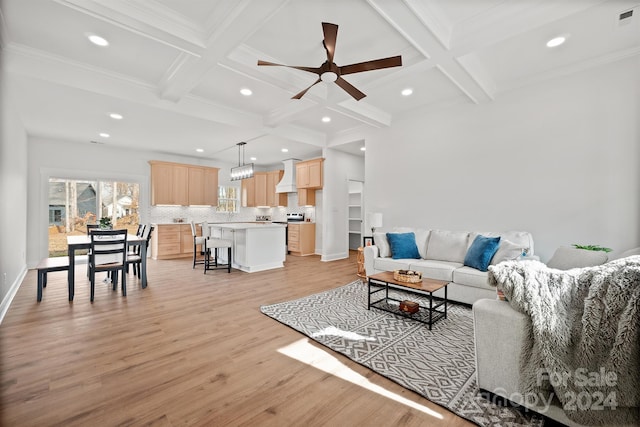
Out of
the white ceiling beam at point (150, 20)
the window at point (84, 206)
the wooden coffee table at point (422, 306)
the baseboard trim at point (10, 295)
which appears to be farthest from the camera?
the window at point (84, 206)

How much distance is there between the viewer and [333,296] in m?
3.95

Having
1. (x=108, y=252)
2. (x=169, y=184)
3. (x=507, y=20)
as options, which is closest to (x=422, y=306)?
(x=507, y=20)

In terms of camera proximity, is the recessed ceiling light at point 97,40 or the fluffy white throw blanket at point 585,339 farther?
the recessed ceiling light at point 97,40

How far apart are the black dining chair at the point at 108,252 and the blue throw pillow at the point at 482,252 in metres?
4.73

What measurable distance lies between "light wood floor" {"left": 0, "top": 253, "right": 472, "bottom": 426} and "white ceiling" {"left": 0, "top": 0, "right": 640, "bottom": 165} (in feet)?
9.56

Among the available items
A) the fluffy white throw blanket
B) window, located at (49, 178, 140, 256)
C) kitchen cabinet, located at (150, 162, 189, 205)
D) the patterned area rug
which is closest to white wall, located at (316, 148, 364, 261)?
the patterned area rug

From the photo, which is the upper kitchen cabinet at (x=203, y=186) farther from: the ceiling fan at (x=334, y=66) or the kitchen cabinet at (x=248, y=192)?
the ceiling fan at (x=334, y=66)

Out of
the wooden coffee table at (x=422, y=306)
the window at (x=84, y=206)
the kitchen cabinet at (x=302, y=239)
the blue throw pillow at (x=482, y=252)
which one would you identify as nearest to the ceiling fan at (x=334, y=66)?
the wooden coffee table at (x=422, y=306)

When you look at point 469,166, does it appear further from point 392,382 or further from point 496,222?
point 392,382

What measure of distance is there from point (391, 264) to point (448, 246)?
0.90 m

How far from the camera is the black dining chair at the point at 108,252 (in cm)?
375

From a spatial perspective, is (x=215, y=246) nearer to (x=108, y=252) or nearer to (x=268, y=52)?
(x=108, y=252)

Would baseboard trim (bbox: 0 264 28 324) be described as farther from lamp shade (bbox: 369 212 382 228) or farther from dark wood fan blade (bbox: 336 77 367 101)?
lamp shade (bbox: 369 212 382 228)

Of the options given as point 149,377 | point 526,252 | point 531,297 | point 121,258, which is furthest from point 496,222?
point 121,258
